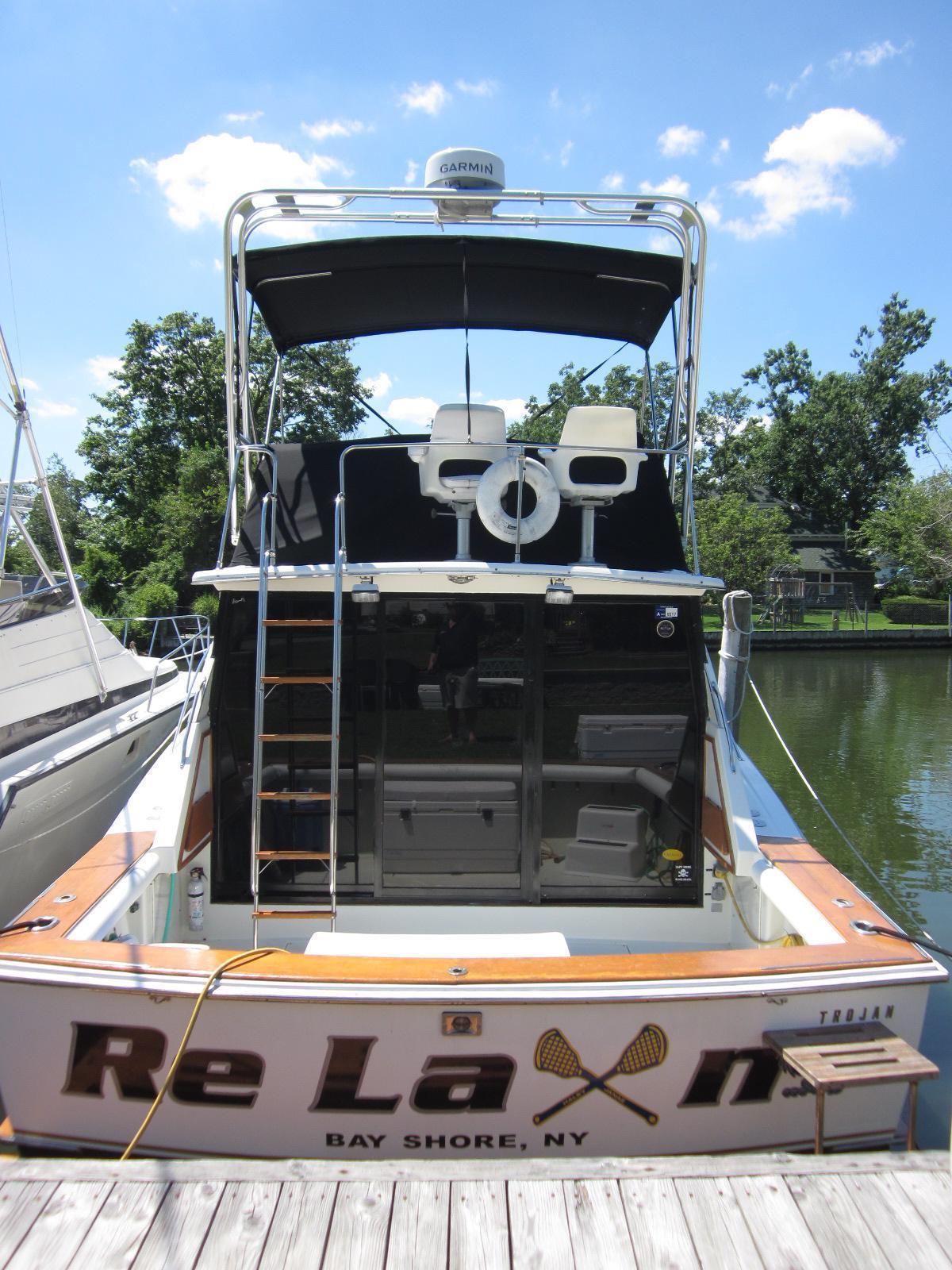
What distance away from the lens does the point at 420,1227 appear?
2439 millimetres

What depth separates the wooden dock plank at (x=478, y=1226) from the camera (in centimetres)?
235

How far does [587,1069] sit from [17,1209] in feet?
6.06

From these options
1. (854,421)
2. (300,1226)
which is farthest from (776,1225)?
(854,421)

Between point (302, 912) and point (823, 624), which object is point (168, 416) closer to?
point (823, 624)

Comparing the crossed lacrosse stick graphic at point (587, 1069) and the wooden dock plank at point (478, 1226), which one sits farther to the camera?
the crossed lacrosse stick graphic at point (587, 1069)

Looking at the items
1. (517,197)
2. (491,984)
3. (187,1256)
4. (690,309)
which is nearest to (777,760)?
(690,309)

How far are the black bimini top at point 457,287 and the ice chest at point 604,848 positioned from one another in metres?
3.28

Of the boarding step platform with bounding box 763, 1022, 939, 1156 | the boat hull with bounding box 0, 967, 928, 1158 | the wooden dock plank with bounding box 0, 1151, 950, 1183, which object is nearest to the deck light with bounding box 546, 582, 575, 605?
the boat hull with bounding box 0, 967, 928, 1158

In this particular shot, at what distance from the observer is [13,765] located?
6777 millimetres

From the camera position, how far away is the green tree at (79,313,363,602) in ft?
104

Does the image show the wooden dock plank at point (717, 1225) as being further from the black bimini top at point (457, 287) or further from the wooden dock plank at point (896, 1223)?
the black bimini top at point (457, 287)

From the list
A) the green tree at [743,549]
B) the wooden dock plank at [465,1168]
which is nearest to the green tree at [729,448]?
the green tree at [743,549]

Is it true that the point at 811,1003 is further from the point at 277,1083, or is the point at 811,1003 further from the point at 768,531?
the point at 768,531

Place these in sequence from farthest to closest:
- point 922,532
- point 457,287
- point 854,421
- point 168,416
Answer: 1. point 854,421
2. point 922,532
3. point 168,416
4. point 457,287
